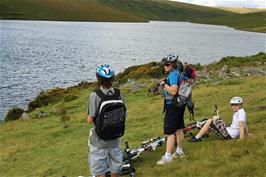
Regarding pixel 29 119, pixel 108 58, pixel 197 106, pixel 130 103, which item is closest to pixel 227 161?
pixel 197 106

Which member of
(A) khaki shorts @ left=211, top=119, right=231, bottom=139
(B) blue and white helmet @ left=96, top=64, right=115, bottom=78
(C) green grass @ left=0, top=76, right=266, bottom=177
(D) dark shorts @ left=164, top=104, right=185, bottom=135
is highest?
(B) blue and white helmet @ left=96, top=64, right=115, bottom=78

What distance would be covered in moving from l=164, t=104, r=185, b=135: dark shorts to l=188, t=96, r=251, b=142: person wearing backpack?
2.04 m

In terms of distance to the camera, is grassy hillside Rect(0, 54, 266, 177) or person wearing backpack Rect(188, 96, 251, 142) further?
person wearing backpack Rect(188, 96, 251, 142)

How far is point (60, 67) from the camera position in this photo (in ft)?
208

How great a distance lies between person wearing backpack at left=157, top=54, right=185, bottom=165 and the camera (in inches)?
415

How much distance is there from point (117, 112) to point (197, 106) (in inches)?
514

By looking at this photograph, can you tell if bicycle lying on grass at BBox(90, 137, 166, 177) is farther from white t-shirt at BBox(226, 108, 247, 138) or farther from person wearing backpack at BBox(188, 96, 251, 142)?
white t-shirt at BBox(226, 108, 247, 138)

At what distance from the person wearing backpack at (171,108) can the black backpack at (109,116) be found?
2158 millimetres

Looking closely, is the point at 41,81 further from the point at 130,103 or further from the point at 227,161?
the point at 227,161

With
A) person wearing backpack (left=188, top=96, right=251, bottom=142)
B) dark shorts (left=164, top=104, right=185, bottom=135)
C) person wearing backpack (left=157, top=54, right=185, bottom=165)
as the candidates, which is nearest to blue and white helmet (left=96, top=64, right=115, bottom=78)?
person wearing backpack (left=157, top=54, right=185, bottom=165)

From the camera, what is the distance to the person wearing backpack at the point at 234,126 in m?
12.2

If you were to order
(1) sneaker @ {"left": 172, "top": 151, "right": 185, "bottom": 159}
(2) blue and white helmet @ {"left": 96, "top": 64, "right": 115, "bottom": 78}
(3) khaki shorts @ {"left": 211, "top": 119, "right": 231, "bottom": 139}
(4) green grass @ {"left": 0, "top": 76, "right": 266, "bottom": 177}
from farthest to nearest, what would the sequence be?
(3) khaki shorts @ {"left": 211, "top": 119, "right": 231, "bottom": 139}
(1) sneaker @ {"left": 172, "top": 151, "right": 185, "bottom": 159}
(4) green grass @ {"left": 0, "top": 76, "right": 266, "bottom": 177}
(2) blue and white helmet @ {"left": 96, "top": 64, "right": 115, "bottom": 78}

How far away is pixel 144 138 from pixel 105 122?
25.1ft

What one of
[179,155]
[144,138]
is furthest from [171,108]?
[144,138]
